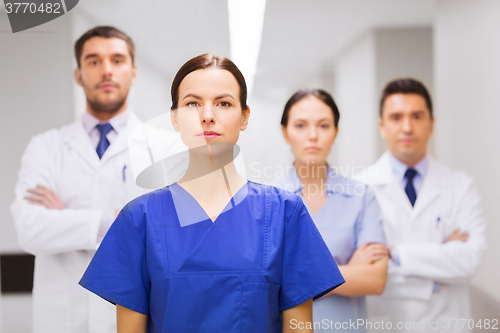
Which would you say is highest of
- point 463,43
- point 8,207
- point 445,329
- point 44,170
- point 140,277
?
point 463,43

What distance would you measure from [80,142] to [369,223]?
130cm

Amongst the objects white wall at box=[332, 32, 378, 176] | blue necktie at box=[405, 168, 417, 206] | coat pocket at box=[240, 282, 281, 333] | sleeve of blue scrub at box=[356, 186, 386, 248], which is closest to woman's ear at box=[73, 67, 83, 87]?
white wall at box=[332, 32, 378, 176]

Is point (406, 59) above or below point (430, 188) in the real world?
above

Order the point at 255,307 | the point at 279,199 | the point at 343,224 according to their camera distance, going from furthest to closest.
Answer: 1. the point at 343,224
2. the point at 279,199
3. the point at 255,307

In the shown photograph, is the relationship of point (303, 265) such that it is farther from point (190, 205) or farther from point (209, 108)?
point (209, 108)

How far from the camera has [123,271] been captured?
3.69 feet

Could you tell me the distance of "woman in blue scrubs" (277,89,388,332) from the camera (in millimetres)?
1665

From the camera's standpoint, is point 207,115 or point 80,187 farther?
point 80,187

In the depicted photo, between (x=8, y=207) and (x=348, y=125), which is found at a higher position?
(x=348, y=125)

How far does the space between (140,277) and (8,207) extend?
40.4 inches

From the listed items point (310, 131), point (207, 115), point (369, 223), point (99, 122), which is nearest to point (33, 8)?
point (99, 122)

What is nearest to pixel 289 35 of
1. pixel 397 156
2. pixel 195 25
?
pixel 195 25

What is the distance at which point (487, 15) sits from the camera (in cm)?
179

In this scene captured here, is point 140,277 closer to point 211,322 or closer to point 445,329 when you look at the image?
point 211,322
